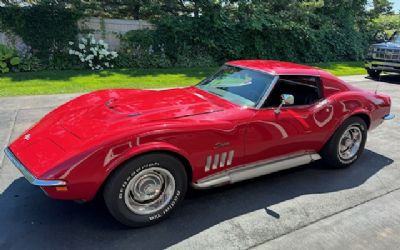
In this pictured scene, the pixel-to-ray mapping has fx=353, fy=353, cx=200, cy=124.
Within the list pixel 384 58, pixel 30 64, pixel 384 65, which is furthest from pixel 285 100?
pixel 384 58

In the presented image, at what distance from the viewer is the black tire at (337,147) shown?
4.70 m

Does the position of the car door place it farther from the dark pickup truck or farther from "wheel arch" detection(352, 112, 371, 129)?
the dark pickup truck

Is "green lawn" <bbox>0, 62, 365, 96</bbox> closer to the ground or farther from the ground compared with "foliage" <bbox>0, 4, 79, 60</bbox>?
closer to the ground

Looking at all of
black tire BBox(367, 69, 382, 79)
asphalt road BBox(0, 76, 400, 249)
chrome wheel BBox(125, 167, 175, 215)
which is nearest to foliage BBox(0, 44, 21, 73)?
asphalt road BBox(0, 76, 400, 249)

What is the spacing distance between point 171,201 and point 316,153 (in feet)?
7.17

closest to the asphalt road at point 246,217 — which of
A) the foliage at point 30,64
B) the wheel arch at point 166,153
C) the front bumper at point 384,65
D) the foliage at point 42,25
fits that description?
the wheel arch at point 166,153

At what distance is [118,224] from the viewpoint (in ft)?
11.0

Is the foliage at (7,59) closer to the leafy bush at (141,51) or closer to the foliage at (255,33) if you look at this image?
the leafy bush at (141,51)

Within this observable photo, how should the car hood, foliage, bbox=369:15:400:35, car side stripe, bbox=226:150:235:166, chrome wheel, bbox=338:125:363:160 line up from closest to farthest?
the car hood → car side stripe, bbox=226:150:235:166 → chrome wheel, bbox=338:125:363:160 → foliage, bbox=369:15:400:35

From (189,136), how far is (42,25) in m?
11.4

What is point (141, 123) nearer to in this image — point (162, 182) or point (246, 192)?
point (162, 182)

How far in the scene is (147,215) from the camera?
3.37 m

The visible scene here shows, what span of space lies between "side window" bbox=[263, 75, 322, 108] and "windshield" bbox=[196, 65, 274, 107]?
0.13m

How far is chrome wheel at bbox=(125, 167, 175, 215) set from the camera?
3240 millimetres
